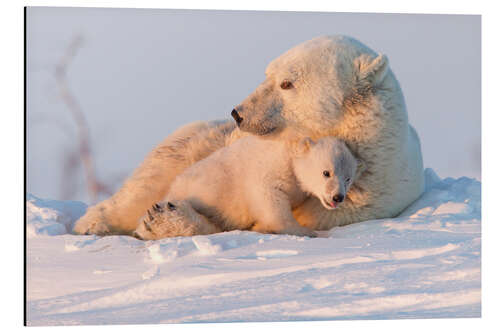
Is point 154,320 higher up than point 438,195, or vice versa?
point 438,195

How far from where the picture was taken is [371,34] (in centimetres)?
537

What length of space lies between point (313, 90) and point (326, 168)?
555 millimetres

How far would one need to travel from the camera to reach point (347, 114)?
15.9 feet

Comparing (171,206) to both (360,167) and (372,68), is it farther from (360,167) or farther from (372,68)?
(372,68)

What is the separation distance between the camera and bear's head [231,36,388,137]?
4.79 metres

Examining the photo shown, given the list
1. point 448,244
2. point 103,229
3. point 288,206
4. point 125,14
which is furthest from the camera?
point 103,229

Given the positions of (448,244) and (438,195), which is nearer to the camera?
(448,244)

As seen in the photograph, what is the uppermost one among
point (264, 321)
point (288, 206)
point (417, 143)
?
point (417, 143)

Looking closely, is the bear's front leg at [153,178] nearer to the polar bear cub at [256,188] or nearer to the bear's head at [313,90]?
the polar bear cub at [256,188]

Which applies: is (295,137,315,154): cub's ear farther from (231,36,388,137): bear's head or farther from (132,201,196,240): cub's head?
(132,201,196,240): cub's head

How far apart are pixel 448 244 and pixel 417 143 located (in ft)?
4.17

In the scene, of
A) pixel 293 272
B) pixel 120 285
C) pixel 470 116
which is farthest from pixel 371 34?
pixel 120 285

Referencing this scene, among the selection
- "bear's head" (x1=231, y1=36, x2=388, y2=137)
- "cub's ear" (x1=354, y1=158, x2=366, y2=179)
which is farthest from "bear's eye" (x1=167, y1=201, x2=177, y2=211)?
"cub's ear" (x1=354, y1=158, x2=366, y2=179)

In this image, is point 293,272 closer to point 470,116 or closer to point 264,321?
point 264,321
